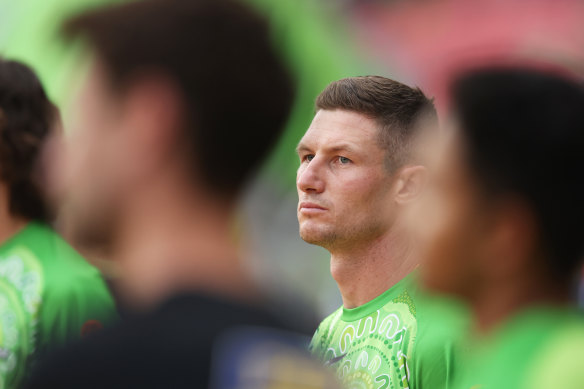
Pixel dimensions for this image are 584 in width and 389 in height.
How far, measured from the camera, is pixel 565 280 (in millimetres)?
2057

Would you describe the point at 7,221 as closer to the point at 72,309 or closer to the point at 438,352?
the point at 72,309

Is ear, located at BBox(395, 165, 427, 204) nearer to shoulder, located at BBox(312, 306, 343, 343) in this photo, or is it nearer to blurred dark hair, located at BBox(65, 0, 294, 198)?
shoulder, located at BBox(312, 306, 343, 343)

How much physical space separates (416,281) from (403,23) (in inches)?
71.8

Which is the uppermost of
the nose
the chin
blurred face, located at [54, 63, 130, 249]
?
blurred face, located at [54, 63, 130, 249]

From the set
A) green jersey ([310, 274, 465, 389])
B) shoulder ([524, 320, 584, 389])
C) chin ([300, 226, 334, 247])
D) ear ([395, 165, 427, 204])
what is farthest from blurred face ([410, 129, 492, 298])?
ear ([395, 165, 427, 204])

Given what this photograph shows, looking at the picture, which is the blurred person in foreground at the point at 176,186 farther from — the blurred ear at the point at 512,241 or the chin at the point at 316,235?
the chin at the point at 316,235

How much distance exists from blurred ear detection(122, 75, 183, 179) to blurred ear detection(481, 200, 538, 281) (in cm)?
93

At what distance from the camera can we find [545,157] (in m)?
2.03

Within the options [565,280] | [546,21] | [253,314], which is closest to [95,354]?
[253,314]

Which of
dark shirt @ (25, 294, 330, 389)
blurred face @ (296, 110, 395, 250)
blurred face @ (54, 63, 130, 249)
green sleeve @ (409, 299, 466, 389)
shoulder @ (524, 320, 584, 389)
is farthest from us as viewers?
blurred face @ (296, 110, 395, 250)

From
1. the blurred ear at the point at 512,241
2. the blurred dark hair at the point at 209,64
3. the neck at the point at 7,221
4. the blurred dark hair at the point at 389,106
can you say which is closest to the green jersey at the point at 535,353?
the blurred ear at the point at 512,241

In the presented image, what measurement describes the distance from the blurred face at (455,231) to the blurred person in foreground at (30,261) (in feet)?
4.26

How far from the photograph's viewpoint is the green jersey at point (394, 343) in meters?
3.02

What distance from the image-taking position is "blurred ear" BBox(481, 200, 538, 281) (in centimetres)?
205
